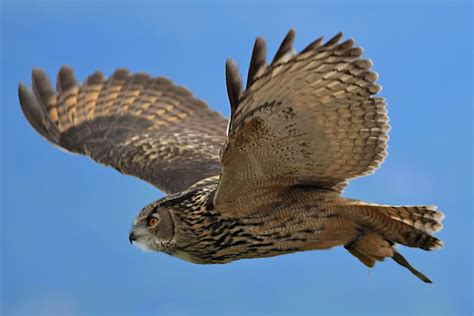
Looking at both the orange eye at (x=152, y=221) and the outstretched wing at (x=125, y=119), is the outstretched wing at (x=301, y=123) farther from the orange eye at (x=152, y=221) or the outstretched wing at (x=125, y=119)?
the outstretched wing at (x=125, y=119)

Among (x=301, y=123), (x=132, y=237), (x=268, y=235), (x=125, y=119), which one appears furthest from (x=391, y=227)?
(x=125, y=119)

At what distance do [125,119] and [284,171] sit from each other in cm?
296

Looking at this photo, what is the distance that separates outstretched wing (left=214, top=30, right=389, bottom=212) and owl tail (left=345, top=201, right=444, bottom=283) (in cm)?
34

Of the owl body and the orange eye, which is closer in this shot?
the owl body

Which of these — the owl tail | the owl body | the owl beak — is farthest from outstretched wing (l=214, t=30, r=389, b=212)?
the owl beak

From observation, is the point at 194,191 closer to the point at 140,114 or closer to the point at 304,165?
the point at 304,165

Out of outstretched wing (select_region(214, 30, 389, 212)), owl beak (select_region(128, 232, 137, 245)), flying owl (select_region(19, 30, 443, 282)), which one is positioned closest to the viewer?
outstretched wing (select_region(214, 30, 389, 212))

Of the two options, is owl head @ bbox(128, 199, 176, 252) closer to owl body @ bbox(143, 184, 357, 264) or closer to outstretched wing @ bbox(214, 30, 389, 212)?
owl body @ bbox(143, 184, 357, 264)

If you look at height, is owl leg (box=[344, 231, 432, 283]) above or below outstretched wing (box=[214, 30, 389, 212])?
below

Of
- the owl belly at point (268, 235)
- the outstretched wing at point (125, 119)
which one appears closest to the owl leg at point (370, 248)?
the owl belly at point (268, 235)

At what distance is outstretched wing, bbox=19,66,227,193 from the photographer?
7.90 meters

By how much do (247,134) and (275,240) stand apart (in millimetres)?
1054

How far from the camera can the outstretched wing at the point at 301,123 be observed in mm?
5000

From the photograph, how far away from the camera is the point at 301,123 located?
538cm
